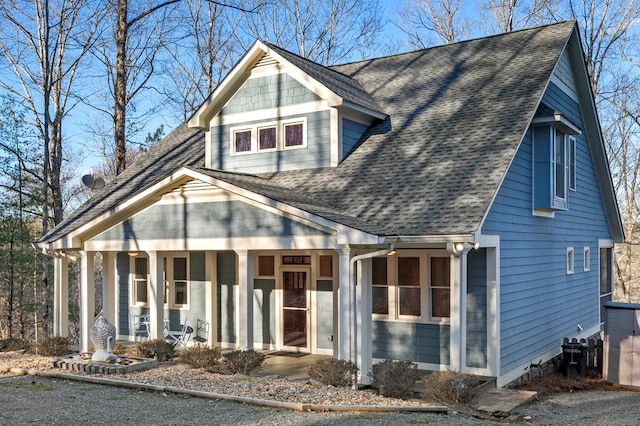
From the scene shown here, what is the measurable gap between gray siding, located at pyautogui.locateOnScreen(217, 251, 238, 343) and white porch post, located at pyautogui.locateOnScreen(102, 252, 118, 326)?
2443mm

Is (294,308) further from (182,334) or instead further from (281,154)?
(281,154)

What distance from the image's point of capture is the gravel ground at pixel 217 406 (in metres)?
7.45

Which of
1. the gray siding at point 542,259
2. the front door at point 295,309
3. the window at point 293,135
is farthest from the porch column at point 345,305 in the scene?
the window at point 293,135

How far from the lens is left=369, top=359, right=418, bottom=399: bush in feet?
29.2

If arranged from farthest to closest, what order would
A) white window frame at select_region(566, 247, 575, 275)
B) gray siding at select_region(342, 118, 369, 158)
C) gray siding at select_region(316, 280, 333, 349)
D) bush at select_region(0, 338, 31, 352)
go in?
white window frame at select_region(566, 247, 575, 275)
gray siding at select_region(342, 118, 369, 158)
bush at select_region(0, 338, 31, 352)
gray siding at select_region(316, 280, 333, 349)

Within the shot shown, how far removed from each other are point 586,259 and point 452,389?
9.09 metres

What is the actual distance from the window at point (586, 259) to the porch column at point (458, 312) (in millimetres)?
7587

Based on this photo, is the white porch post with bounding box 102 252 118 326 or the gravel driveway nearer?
the gravel driveway

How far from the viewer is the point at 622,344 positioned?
39.7ft

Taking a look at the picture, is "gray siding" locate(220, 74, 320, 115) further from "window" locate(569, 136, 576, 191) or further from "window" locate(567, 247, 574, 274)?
"window" locate(567, 247, 574, 274)

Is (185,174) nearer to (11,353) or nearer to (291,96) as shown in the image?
(291,96)

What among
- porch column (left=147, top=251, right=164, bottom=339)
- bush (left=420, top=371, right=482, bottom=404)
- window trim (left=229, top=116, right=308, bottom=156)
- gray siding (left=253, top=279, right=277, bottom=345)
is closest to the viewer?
bush (left=420, top=371, right=482, bottom=404)

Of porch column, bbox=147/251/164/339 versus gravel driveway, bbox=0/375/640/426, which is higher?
porch column, bbox=147/251/164/339

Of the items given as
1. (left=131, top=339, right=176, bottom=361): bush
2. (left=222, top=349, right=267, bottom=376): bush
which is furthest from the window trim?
(left=222, top=349, right=267, bottom=376): bush
